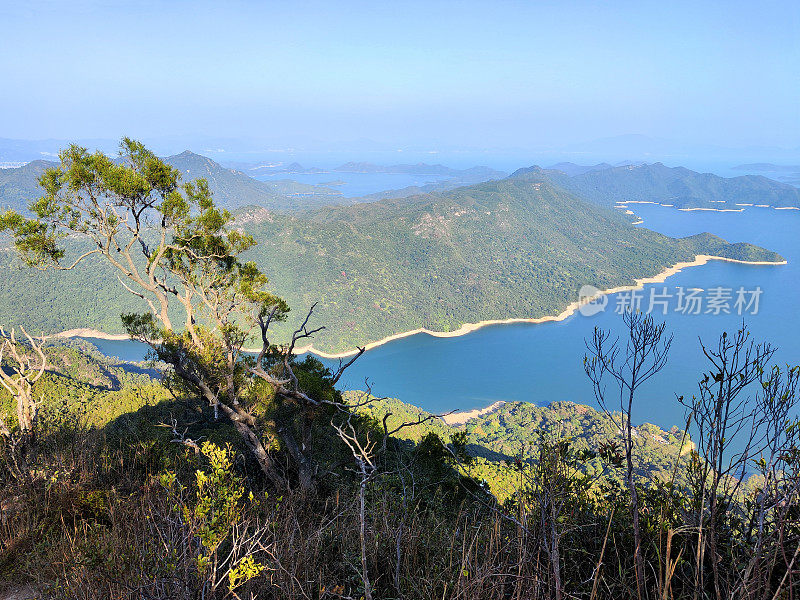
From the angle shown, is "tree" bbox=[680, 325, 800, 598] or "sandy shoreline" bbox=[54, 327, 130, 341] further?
"sandy shoreline" bbox=[54, 327, 130, 341]

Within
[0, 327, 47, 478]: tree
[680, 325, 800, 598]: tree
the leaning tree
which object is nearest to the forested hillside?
the leaning tree

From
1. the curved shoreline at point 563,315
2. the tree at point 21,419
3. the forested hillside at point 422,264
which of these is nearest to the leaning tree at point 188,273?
the tree at point 21,419

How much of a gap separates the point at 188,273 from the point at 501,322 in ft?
257

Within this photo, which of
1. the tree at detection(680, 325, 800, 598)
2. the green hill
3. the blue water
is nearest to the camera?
the tree at detection(680, 325, 800, 598)

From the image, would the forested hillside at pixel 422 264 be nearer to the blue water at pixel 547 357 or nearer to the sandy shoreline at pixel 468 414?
the blue water at pixel 547 357

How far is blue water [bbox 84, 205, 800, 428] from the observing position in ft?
188

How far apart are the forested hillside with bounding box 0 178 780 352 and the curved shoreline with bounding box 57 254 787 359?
117 centimetres

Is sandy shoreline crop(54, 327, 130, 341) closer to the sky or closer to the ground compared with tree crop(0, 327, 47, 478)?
closer to the ground

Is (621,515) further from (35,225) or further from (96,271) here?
(96,271)

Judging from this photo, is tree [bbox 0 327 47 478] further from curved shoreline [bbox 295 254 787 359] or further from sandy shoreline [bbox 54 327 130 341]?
sandy shoreline [bbox 54 327 130 341]

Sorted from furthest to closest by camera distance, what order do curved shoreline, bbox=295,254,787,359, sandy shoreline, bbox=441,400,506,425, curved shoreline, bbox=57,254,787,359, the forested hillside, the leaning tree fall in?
the forested hillside
curved shoreline, bbox=295,254,787,359
curved shoreline, bbox=57,254,787,359
sandy shoreline, bbox=441,400,506,425
the leaning tree

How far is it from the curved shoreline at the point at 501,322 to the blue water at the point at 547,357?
1620 millimetres

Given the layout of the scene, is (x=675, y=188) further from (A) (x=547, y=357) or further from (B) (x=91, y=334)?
(B) (x=91, y=334)

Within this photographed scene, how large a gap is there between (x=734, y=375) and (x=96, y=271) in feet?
304
